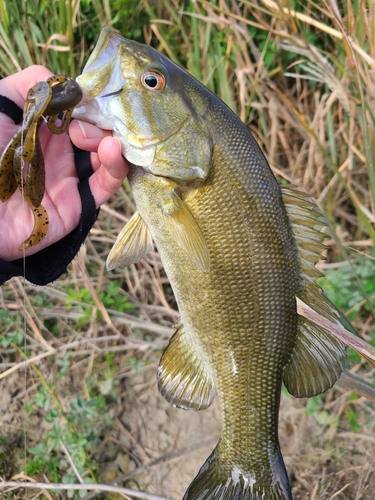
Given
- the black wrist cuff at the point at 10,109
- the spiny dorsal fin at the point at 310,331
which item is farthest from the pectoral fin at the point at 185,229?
the black wrist cuff at the point at 10,109

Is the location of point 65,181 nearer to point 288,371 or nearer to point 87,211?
point 87,211

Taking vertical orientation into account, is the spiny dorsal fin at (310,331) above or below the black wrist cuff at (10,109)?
below

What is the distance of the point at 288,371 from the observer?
156 cm

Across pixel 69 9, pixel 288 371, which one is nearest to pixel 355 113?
pixel 288 371

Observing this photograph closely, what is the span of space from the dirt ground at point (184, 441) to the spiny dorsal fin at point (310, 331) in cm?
89

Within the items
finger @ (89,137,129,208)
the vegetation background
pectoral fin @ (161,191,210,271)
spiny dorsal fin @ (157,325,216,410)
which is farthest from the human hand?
the vegetation background

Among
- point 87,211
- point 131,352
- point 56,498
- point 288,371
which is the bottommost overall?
point 56,498

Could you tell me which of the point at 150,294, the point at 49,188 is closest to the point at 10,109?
the point at 49,188

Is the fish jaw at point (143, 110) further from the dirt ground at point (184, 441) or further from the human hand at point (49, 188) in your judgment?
the dirt ground at point (184, 441)

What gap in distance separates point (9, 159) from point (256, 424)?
3.96 ft

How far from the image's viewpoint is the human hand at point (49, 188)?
1.67 metres

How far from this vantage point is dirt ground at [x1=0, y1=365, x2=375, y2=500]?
7.43 ft

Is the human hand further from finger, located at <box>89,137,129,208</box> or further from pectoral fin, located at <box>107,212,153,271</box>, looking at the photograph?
pectoral fin, located at <box>107,212,153,271</box>

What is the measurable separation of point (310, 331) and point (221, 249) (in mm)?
449
